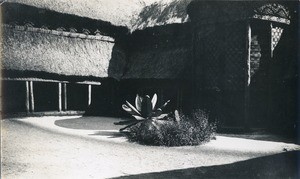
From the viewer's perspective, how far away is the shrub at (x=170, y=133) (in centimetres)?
1076

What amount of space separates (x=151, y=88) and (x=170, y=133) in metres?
8.83

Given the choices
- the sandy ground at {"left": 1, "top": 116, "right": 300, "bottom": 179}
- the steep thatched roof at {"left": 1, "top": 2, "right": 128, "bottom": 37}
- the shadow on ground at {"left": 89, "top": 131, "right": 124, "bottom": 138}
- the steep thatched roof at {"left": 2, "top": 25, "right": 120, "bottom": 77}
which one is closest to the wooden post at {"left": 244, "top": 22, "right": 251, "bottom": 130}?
the sandy ground at {"left": 1, "top": 116, "right": 300, "bottom": 179}

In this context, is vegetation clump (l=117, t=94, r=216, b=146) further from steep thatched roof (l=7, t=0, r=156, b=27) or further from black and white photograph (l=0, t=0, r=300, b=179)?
steep thatched roof (l=7, t=0, r=156, b=27)

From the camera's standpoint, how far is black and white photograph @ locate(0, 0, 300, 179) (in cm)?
838

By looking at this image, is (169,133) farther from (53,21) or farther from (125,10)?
(125,10)

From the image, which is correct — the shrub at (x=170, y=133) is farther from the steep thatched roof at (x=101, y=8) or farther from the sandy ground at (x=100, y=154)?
the steep thatched roof at (x=101, y=8)

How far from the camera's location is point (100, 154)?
9023mm

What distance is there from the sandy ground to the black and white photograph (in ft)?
0.12

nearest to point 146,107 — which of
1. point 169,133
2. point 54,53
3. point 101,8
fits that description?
point 169,133

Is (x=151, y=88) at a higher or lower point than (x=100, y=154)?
higher

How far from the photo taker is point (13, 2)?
18734mm

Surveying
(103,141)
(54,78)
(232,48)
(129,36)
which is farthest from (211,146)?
(129,36)

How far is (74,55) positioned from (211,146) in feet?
41.4

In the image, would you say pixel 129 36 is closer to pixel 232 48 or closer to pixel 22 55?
pixel 22 55
